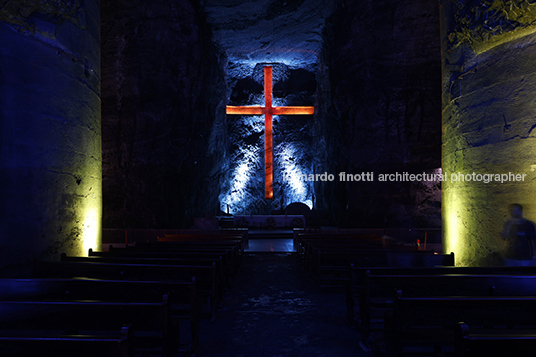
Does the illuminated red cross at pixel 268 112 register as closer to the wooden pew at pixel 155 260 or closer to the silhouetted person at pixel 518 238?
the wooden pew at pixel 155 260

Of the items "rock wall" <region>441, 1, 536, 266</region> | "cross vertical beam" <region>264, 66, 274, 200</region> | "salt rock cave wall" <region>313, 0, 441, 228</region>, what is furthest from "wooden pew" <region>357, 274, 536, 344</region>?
"cross vertical beam" <region>264, 66, 274, 200</region>

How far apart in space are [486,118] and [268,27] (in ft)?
32.3

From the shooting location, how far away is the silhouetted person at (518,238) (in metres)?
3.23

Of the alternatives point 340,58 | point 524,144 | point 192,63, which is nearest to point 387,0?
point 340,58

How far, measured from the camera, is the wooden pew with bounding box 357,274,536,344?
241 centimetres

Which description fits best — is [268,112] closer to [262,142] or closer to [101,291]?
[262,142]

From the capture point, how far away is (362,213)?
9969 mm

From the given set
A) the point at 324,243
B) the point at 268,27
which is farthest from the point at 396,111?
the point at 324,243

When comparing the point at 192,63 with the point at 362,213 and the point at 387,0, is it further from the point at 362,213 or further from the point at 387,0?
the point at 362,213

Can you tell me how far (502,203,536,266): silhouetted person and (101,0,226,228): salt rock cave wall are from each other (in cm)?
817

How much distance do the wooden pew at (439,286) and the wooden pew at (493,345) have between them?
1.10 m

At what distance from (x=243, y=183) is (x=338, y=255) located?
36.0 ft

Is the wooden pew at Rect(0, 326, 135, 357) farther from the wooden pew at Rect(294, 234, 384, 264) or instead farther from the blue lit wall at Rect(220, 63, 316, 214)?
the blue lit wall at Rect(220, 63, 316, 214)

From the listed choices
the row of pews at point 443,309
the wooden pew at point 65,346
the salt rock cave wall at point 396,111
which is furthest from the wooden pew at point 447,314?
the salt rock cave wall at point 396,111
